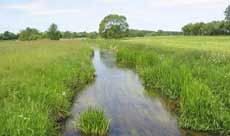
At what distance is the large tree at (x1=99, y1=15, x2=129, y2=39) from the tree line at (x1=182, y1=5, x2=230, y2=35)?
18.8 metres

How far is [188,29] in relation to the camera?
3447 inches

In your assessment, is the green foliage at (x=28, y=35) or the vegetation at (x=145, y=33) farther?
the vegetation at (x=145, y=33)

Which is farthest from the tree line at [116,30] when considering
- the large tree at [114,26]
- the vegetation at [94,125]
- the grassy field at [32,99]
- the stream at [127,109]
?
the vegetation at [94,125]

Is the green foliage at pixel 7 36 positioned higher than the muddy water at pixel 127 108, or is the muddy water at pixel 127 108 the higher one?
the green foliage at pixel 7 36

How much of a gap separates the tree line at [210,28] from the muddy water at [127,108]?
59932 mm

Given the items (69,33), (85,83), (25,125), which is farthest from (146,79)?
(69,33)

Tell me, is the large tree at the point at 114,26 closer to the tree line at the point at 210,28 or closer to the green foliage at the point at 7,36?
the tree line at the point at 210,28

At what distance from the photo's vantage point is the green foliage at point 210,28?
234ft

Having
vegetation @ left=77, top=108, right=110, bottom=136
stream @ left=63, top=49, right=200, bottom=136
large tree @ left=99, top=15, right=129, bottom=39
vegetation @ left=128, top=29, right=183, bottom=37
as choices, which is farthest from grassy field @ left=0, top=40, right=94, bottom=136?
vegetation @ left=128, top=29, right=183, bottom=37

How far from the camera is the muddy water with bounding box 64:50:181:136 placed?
8.93m

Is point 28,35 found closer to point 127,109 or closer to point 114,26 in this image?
point 114,26

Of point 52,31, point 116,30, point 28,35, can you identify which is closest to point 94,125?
point 52,31

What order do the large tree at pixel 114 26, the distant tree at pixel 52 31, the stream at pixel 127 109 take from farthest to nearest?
1. the large tree at pixel 114 26
2. the distant tree at pixel 52 31
3. the stream at pixel 127 109

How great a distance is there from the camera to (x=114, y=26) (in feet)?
307
